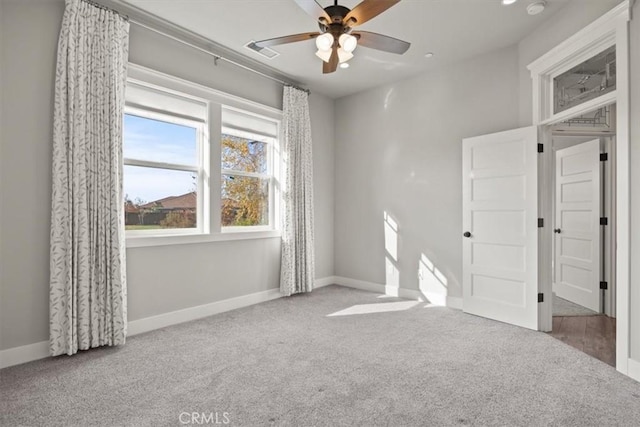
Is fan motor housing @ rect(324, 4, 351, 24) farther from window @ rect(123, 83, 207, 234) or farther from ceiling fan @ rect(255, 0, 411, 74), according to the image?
window @ rect(123, 83, 207, 234)

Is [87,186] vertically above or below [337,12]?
below

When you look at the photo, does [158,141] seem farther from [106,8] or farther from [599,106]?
[599,106]

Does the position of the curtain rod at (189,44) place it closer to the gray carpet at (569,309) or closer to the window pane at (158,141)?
the window pane at (158,141)

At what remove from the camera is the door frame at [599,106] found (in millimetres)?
2506

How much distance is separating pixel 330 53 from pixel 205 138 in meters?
2.03

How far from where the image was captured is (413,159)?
4.75 metres

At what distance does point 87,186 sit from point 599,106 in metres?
4.31

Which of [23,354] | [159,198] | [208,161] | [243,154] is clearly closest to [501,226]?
[243,154]

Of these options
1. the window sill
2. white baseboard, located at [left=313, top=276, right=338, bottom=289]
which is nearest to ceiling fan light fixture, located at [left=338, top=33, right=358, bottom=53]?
the window sill

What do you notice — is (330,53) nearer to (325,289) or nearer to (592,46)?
(592,46)

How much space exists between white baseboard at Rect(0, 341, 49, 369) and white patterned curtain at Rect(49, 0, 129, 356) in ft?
0.35

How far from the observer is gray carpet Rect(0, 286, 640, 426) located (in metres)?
2.02

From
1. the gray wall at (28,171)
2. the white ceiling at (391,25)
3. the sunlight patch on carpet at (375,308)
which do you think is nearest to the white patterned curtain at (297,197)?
the white ceiling at (391,25)

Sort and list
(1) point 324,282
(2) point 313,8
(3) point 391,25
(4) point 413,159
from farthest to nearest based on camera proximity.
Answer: (1) point 324,282
(4) point 413,159
(3) point 391,25
(2) point 313,8
